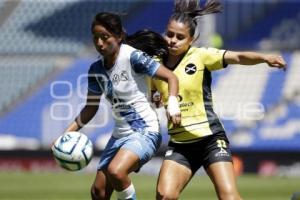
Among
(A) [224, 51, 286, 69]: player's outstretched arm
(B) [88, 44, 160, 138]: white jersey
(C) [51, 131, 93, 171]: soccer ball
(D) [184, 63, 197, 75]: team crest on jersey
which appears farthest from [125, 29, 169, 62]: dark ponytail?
(C) [51, 131, 93, 171]: soccer ball

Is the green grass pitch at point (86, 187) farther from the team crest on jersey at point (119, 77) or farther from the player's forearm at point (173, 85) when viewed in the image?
the player's forearm at point (173, 85)

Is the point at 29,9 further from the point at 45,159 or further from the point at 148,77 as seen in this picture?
the point at 148,77

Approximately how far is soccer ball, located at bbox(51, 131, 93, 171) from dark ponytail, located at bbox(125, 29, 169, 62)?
104 cm

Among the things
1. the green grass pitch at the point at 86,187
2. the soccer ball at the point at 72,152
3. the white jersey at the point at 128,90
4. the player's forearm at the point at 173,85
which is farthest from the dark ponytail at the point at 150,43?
the green grass pitch at the point at 86,187

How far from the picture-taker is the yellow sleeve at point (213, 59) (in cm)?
728

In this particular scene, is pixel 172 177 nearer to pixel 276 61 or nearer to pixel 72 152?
pixel 72 152

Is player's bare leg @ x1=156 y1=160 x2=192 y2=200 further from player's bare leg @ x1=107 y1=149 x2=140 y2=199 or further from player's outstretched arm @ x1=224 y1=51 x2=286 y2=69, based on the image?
player's outstretched arm @ x1=224 y1=51 x2=286 y2=69

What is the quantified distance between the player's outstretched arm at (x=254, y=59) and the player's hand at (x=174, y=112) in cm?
68

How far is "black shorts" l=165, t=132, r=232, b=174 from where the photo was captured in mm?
7246

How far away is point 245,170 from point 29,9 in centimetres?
755

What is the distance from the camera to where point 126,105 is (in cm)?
754

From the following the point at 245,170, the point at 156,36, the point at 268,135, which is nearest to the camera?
the point at 156,36

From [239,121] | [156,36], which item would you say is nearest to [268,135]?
[239,121]

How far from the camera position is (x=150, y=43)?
7.79 m
